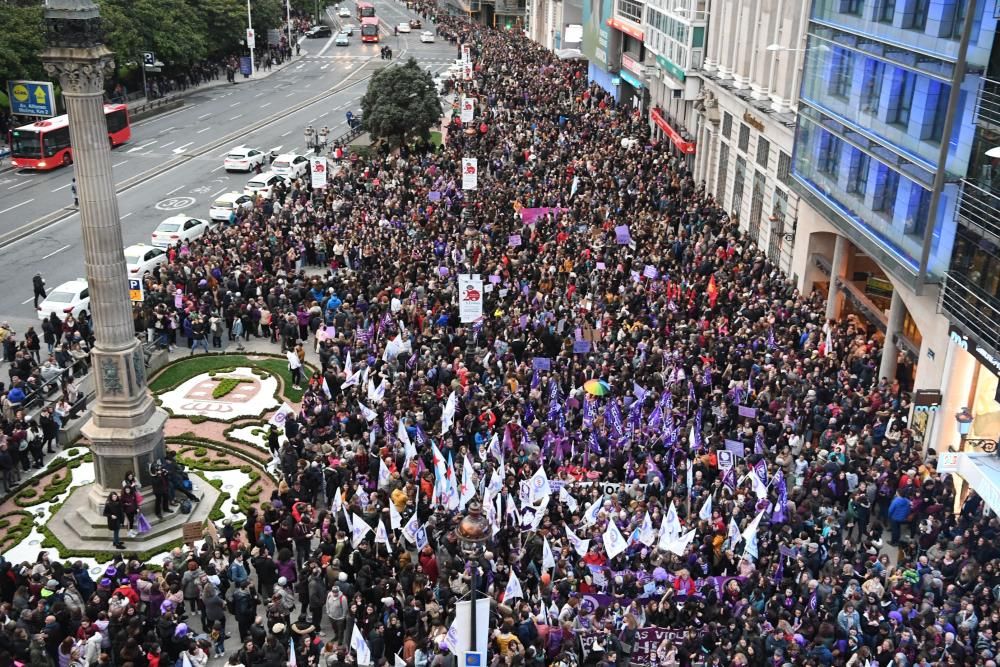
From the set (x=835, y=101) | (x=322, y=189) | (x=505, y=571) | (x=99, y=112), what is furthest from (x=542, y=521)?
(x=322, y=189)

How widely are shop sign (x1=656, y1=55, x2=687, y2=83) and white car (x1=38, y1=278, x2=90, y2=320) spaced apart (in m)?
33.3

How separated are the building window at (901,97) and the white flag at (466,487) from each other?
16.0 m

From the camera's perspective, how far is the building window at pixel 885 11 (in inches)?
1189

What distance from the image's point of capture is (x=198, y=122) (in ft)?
259

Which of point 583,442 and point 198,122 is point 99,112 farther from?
point 198,122

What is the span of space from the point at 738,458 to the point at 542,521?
4970 mm

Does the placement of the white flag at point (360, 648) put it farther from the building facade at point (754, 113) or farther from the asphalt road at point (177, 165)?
the building facade at point (754, 113)

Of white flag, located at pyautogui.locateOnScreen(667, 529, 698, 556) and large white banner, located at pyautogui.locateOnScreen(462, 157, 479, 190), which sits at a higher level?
large white banner, located at pyautogui.locateOnScreen(462, 157, 479, 190)

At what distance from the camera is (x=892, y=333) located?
31172mm

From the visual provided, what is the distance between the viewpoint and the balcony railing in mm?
24703

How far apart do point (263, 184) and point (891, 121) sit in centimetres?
3418

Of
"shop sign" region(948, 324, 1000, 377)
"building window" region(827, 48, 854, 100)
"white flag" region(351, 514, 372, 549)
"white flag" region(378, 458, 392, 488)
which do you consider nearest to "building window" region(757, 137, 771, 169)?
"building window" region(827, 48, 854, 100)

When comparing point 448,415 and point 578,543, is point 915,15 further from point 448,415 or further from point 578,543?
point 578,543

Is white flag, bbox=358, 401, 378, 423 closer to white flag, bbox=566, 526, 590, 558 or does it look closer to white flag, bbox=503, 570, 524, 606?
white flag, bbox=566, 526, 590, 558
